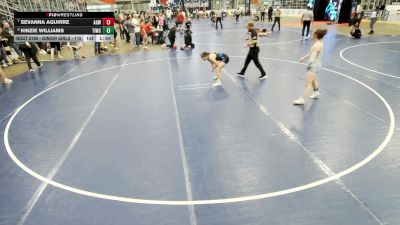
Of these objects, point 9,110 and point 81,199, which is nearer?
point 81,199

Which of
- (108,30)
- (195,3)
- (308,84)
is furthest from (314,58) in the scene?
(195,3)

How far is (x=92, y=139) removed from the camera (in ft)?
22.8

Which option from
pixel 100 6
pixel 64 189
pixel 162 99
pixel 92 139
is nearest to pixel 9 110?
pixel 92 139

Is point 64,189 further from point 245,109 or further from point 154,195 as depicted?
point 245,109

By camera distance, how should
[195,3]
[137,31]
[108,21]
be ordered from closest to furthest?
[108,21]
[137,31]
[195,3]

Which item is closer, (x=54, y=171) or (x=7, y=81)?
(x=54, y=171)

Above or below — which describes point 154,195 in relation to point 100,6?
below

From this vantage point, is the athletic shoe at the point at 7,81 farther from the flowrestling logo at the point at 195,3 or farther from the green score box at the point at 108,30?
the flowrestling logo at the point at 195,3

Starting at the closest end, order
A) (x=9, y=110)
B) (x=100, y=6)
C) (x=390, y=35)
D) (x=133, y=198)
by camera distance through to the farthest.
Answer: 1. (x=133, y=198)
2. (x=9, y=110)
3. (x=390, y=35)
4. (x=100, y=6)

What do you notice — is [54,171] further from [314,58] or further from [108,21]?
[108,21]

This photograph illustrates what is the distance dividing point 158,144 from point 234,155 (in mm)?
1694
